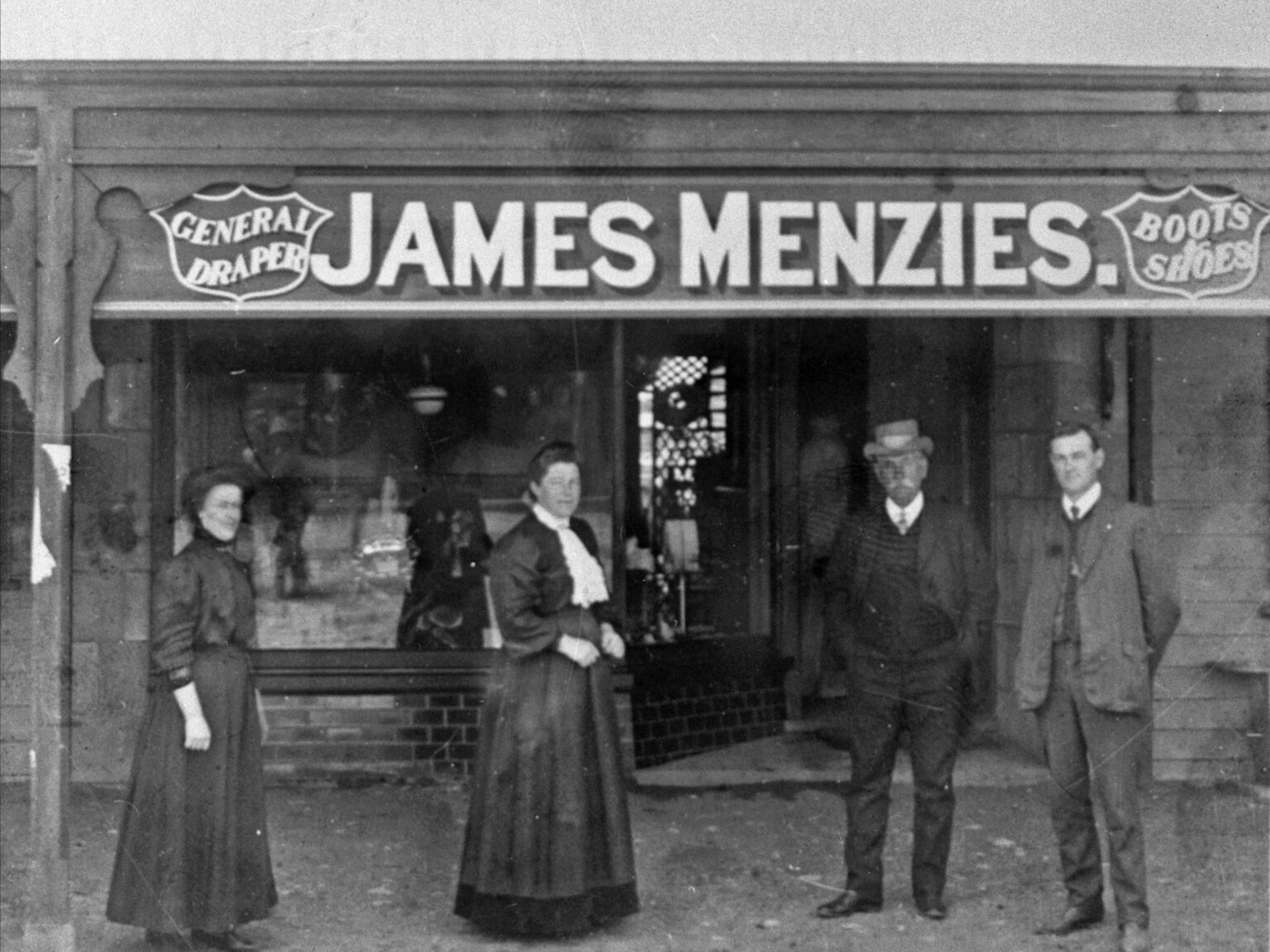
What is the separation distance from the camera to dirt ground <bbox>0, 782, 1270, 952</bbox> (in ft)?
19.3

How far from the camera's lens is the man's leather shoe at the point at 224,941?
5.71 metres

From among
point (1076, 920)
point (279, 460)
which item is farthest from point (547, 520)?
point (279, 460)

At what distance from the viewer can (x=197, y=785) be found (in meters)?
5.61

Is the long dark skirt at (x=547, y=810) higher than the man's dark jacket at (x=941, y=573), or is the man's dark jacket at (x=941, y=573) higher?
the man's dark jacket at (x=941, y=573)

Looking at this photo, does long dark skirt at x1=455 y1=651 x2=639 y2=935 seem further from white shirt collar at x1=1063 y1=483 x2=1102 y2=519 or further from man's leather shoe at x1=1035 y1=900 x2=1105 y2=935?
white shirt collar at x1=1063 y1=483 x2=1102 y2=519

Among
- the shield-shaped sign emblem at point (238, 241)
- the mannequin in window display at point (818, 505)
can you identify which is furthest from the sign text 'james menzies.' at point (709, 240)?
the mannequin in window display at point (818, 505)

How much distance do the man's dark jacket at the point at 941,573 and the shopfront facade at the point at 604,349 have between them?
2.98 feet

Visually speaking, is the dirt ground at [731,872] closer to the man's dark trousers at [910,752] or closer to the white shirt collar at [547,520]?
the man's dark trousers at [910,752]

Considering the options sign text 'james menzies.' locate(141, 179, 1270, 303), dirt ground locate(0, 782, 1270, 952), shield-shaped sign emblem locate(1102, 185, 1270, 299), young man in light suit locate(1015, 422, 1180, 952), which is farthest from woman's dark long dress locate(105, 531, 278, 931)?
shield-shaped sign emblem locate(1102, 185, 1270, 299)

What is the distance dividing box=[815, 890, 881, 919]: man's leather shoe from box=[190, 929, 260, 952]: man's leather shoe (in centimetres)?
224

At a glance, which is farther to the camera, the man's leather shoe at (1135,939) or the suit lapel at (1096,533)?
the suit lapel at (1096,533)

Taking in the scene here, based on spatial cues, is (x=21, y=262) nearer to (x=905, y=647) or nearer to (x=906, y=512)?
(x=906, y=512)

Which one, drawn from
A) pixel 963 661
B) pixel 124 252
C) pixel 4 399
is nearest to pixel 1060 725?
pixel 963 661

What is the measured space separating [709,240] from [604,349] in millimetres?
2953
